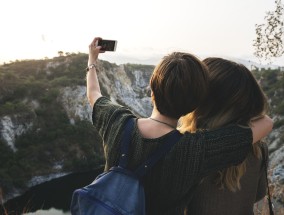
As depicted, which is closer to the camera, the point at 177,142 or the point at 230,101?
the point at 177,142

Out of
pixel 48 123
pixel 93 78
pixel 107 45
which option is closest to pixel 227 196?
pixel 93 78

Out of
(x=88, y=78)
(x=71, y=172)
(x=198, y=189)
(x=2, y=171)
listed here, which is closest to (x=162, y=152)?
(x=198, y=189)

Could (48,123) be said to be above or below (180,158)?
below

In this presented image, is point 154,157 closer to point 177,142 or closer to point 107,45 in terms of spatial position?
point 177,142

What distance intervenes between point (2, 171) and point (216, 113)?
1476 inches

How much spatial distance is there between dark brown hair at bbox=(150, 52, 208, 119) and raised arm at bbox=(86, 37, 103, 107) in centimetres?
Result: 59

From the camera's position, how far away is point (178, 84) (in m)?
2.30

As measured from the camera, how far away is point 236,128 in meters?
2.45

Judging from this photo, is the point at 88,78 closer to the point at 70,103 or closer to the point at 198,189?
the point at 198,189

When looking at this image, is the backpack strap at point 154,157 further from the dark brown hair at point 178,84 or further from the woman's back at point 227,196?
the woman's back at point 227,196

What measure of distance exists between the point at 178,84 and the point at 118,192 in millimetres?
685

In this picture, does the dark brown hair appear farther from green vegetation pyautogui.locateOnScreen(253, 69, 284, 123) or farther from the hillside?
green vegetation pyautogui.locateOnScreen(253, 69, 284, 123)

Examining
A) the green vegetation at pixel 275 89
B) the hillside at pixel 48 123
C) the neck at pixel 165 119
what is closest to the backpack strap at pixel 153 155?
the neck at pixel 165 119

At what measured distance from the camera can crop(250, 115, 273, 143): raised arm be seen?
2.57 m
